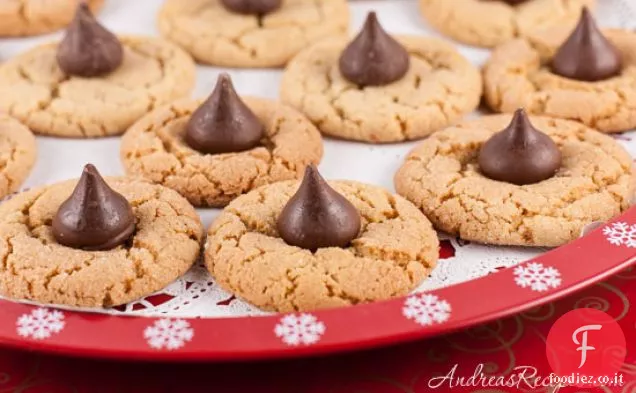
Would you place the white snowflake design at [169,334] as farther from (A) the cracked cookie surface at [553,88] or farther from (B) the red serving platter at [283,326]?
(A) the cracked cookie surface at [553,88]

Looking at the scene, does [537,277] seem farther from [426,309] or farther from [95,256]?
[95,256]

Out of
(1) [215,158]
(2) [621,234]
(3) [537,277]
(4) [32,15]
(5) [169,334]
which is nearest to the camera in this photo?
(5) [169,334]

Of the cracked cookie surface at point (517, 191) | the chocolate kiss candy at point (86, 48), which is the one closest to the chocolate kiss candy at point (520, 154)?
the cracked cookie surface at point (517, 191)

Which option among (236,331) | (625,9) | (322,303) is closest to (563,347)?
(322,303)

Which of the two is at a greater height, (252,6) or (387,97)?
(252,6)

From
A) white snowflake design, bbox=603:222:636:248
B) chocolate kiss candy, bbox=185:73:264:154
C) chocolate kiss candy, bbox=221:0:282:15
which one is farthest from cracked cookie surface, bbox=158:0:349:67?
white snowflake design, bbox=603:222:636:248

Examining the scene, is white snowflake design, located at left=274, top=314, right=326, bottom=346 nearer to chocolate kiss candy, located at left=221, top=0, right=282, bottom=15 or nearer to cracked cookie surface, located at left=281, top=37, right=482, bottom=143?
cracked cookie surface, located at left=281, top=37, right=482, bottom=143

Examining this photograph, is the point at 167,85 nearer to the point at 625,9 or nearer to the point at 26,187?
the point at 26,187

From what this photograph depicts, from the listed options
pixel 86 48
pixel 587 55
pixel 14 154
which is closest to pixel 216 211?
pixel 14 154
